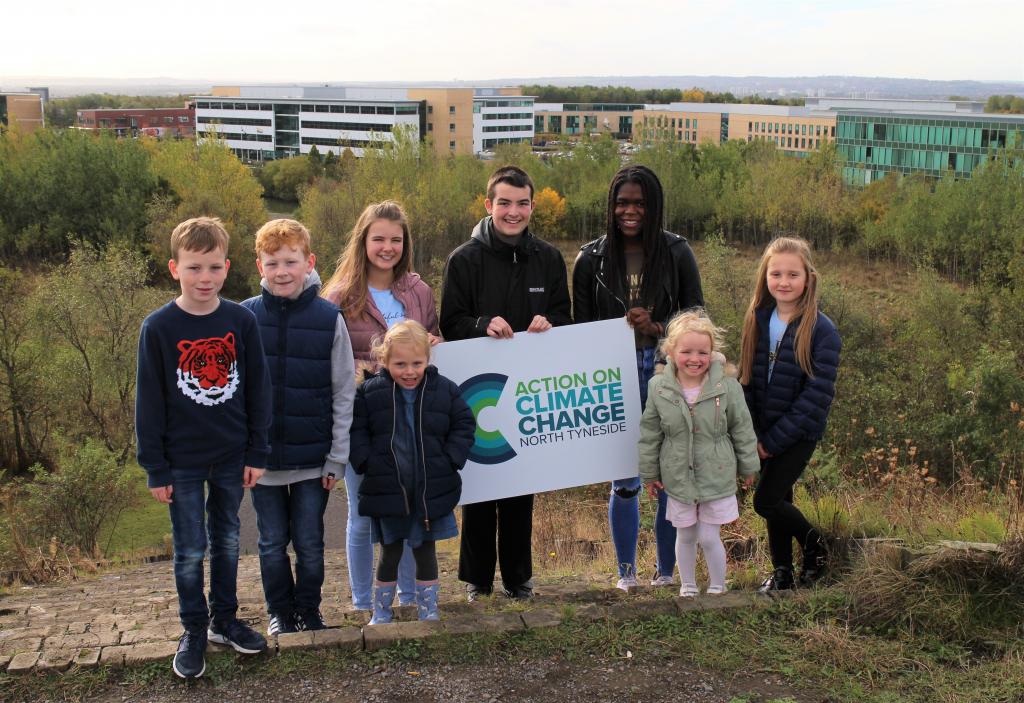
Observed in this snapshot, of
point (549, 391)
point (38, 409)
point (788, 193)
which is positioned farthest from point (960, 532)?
point (788, 193)

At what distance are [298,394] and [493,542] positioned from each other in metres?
1.81

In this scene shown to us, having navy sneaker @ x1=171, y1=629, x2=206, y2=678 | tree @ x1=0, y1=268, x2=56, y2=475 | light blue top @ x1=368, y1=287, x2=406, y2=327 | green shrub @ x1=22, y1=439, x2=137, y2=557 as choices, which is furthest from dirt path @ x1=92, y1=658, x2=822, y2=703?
tree @ x1=0, y1=268, x2=56, y2=475

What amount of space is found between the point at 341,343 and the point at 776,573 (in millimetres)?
3141

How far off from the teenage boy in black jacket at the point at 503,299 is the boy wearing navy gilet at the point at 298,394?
0.90 m

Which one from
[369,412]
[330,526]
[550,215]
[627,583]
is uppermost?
[369,412]

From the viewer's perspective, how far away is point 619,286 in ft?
19.3

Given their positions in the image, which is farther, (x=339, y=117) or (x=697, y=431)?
(x=339, y=117)

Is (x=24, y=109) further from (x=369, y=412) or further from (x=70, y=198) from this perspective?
(x=369, y=412)

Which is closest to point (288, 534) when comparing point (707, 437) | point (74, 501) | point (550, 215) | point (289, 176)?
point (707, 437)

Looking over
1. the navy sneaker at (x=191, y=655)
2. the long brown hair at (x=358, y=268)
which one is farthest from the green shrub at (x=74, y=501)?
the long brown hair at (x=358, y=268)

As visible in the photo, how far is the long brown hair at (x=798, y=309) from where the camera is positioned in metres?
5.45

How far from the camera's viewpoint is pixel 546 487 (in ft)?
20.2

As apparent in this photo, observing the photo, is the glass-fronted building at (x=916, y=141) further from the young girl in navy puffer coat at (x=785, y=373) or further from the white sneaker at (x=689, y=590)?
the white sneaker at (x=689, y=590)

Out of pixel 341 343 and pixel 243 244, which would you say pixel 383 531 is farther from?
pixel 243 244
